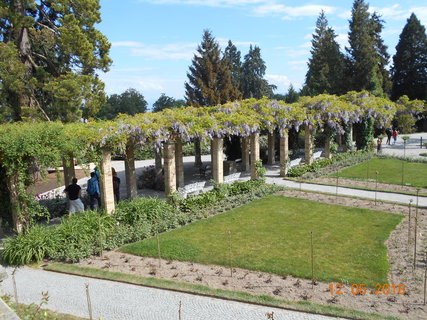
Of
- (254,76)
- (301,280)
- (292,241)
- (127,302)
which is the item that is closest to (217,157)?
(292,241)

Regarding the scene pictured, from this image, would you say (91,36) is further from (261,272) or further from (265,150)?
(261,272)

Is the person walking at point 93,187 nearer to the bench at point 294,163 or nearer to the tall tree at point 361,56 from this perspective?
the bench at point 294,163

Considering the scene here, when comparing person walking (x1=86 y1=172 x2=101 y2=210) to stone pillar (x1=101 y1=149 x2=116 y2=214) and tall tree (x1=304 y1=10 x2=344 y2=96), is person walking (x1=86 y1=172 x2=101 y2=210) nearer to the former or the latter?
A: stone pillar (x1=101 y1=149 x2=116 y2=214)

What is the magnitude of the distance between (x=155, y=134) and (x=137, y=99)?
6989cm

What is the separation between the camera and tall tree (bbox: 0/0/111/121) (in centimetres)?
1831

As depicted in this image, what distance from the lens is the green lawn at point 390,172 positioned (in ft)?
57.7

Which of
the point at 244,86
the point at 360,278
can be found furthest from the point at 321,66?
the point at 360,278

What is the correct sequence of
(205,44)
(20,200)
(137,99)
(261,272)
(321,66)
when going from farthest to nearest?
(137,99)
(321,66)
(205,44)
(20,200)
(261,272)

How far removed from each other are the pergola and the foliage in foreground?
2.88 ft

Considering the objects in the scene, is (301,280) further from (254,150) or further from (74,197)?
(254,150)

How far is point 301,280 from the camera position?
7.96 meters

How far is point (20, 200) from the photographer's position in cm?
1072

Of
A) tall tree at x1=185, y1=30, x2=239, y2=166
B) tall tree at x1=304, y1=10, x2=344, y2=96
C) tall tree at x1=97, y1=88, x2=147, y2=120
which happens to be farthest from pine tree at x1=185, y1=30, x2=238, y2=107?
tall tree at x1=97, y1=88, x2=147, y2=120

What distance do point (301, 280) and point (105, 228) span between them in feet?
18.3
